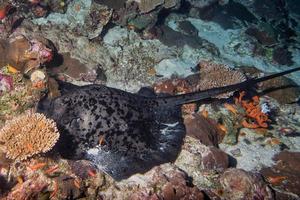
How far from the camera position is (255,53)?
12.9 meters

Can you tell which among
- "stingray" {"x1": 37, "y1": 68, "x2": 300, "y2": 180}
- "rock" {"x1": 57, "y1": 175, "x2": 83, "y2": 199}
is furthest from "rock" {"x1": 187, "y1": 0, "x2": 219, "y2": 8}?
"rock" {"x1": 57, "y1": 175, "x2": 83, "y2": 199}

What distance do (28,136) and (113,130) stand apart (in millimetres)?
1645

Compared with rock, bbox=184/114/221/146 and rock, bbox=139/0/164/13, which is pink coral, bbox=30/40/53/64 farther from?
rock, bbox=139/0/164/13

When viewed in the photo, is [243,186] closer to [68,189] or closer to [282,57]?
[68,189]

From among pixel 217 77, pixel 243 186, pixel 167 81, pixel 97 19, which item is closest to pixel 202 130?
pixel 243 186

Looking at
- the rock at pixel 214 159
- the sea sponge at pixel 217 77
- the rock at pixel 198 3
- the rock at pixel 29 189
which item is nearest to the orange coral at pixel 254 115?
the sea sponge at pixel 217 77

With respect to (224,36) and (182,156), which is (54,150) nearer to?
(182,156)

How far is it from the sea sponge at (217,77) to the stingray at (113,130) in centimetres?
301

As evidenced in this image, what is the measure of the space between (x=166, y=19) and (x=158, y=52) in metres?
2.84

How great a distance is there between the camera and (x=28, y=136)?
4.84 m

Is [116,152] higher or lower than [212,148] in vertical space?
lower

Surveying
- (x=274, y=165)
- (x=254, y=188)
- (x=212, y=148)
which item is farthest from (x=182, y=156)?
(x=274, y=165)

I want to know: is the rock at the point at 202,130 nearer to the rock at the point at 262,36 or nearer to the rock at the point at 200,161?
the rock at the point at 200,161

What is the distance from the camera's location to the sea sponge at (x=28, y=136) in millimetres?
4707
